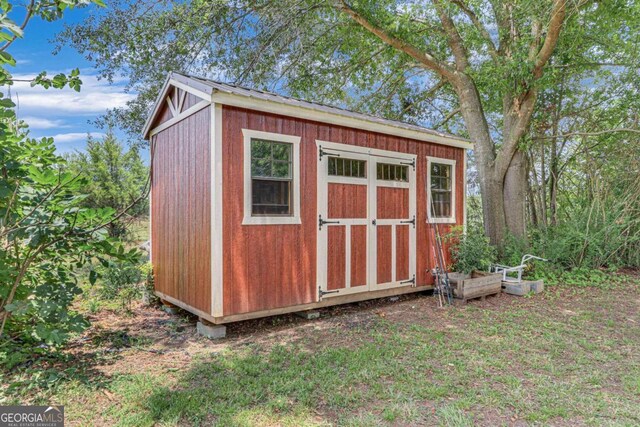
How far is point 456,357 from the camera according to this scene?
135 inches

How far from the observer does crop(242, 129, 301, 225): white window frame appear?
416 centimetres

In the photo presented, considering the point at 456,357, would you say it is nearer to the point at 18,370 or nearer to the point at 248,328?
the point at 248,328

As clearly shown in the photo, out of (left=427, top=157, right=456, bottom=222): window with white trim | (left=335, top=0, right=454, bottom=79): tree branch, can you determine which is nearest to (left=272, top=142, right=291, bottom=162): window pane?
(left=427, top=157, right=456, bottom=222): window with white trim

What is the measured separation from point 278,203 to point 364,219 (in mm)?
1374

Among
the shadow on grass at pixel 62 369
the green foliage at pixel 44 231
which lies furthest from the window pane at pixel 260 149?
the shadow on grass at pixel 62 369

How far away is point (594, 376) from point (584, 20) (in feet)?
20.4

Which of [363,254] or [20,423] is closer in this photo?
[20,423]

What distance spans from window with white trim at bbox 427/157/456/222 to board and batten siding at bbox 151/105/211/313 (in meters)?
3.61

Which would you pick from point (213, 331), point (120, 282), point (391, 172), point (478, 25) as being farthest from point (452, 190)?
point (120, 282)

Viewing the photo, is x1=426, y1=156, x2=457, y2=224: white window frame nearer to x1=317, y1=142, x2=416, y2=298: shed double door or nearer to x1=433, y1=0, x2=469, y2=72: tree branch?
x1=317, y1=142, x2=416, y2=298: shed double door

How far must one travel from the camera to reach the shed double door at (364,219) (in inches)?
190

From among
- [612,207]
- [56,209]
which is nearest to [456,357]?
[56,209]
